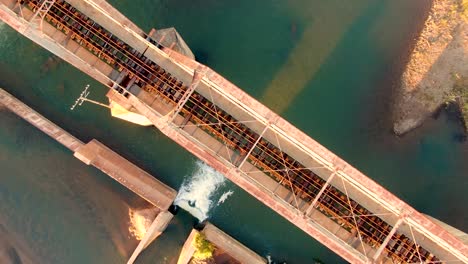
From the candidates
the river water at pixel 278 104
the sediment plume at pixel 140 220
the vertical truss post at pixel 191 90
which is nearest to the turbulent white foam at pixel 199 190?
the river water at pixel 278 104

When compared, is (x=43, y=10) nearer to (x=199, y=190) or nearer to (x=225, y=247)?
(x=199, y=190)

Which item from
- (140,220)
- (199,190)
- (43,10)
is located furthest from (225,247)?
(43,10)

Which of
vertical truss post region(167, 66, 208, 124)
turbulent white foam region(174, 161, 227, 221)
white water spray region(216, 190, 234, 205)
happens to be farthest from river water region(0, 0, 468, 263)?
vertical truss post region(167, 66, 208, 124)

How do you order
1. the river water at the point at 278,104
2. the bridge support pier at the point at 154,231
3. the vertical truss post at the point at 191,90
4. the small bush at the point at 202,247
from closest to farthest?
the vertical truss post at the point at 191,90 → the small bush at the point at 202,247 → the bridge support pier at the point at 154,231 → the river water at the point at 278,104

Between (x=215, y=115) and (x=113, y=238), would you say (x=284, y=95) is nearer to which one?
(x=215, y=115)

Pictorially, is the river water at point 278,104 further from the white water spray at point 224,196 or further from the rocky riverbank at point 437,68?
the rocky riverbank at point 437,68
